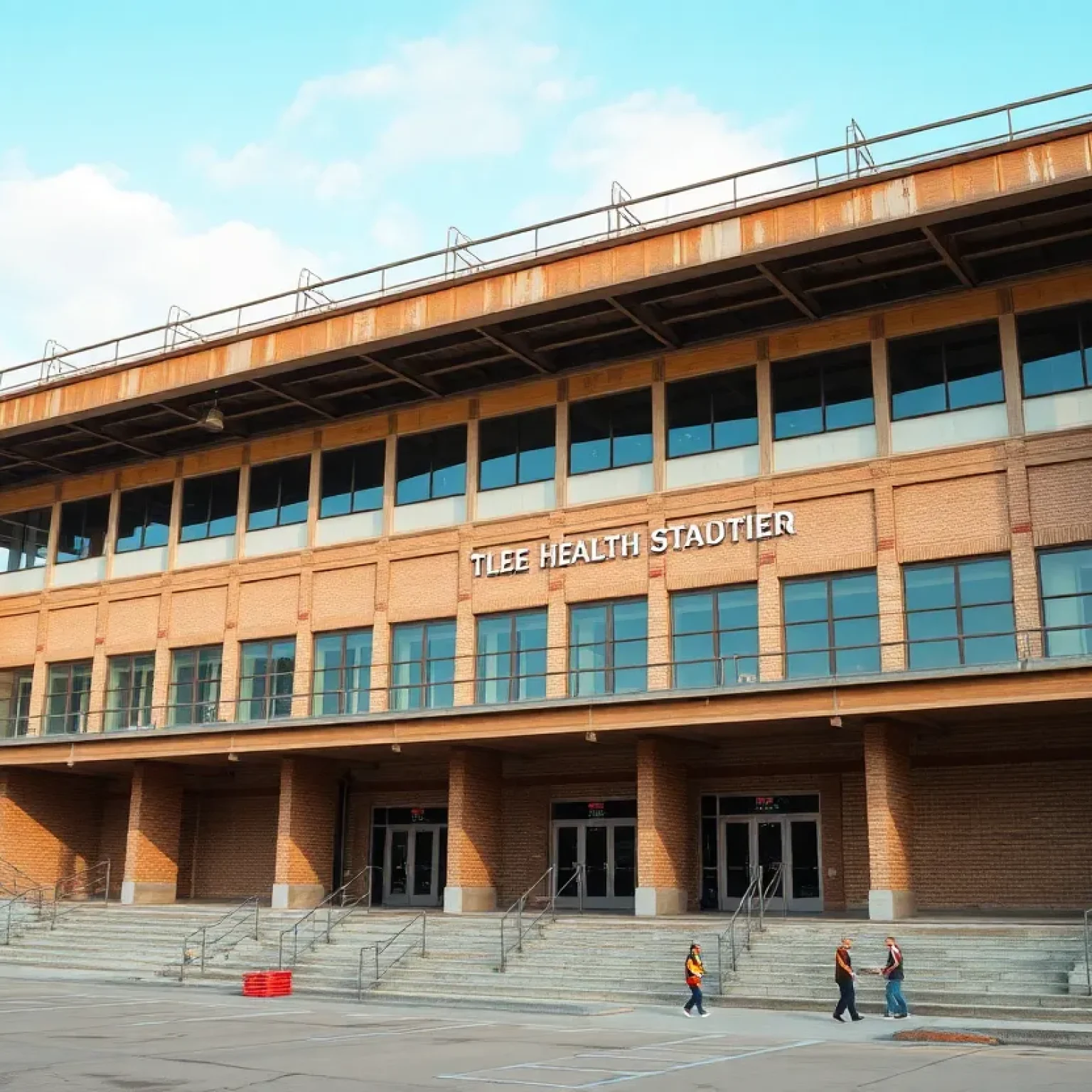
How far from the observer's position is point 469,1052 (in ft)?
52.5

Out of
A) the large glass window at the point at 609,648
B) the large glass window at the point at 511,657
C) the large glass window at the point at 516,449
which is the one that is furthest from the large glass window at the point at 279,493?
the large glass window at the point at 609,648

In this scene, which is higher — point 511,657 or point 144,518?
point 144,518

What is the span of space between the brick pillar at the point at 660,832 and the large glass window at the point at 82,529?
19407 millimetres

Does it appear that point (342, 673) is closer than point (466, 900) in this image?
No

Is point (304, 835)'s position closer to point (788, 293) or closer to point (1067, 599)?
point (788, 293)

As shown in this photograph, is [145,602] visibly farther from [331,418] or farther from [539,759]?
[539,759]

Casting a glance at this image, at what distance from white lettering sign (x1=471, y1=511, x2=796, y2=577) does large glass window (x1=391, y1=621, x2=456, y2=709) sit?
1911 millimetres

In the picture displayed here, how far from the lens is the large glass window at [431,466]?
33.7 metres

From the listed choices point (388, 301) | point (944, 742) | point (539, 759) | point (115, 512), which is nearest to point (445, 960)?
point (539, 759)

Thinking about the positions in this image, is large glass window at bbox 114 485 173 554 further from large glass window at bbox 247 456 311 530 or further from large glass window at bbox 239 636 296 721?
large glass window at bbox 239 636 296 721

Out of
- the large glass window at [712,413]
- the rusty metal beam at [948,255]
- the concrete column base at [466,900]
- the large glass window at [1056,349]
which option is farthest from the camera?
the concrete column base at [466,900]

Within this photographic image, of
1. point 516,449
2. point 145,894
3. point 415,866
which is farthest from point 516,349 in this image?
point 145,894

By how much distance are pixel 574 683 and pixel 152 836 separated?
13.8 metres

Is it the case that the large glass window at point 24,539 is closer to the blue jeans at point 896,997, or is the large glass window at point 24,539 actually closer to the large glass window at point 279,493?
the large glass window at point 279,493
